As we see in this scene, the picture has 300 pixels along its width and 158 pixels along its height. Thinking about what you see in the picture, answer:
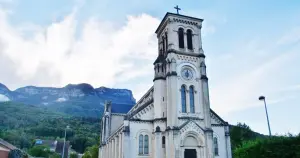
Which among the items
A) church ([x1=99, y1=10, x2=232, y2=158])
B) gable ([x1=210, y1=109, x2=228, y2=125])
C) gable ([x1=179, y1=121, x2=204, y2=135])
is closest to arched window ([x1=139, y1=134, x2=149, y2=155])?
church ([x1=99, y1=10, x2=232, y2=158])

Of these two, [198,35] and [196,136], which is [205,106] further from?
[198,35]

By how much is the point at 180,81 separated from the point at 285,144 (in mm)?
18952

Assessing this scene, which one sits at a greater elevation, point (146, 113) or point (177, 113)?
point (146, 113)

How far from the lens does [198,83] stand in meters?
36.6

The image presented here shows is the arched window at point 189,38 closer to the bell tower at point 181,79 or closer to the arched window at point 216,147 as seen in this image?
the bell tower at point 181,79

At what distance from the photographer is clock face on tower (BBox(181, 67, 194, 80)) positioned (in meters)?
36.2

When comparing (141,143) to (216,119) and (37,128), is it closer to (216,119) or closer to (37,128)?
(216,119)

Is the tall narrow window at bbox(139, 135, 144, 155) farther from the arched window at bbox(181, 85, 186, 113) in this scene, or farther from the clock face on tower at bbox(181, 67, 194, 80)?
the clock face on tower at bbox(181, 67, 194, 80)

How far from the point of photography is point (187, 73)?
3656cm

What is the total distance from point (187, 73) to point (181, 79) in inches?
57.7

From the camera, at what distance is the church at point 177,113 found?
108 ft

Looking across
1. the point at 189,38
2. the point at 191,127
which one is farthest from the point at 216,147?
the point at 189,38

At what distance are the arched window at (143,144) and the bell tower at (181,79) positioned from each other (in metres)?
3.22

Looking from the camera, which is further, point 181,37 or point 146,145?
point 181,37
